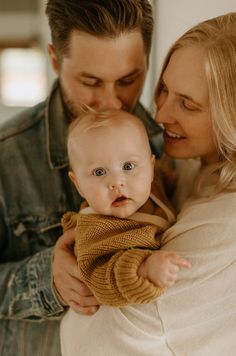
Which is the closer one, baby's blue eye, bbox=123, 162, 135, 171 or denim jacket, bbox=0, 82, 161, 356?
baby's blue eye, bbox=123, 162, 135, 171

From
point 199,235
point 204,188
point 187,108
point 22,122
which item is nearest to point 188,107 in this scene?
point 187,108

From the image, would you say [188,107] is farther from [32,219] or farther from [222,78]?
[32,219]

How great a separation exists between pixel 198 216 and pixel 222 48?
0.37m

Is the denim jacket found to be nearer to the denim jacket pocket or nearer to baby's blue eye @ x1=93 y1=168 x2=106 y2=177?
the denim jacket pocket

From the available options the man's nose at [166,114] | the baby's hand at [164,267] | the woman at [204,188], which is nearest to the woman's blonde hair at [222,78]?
the woman at [204,188]

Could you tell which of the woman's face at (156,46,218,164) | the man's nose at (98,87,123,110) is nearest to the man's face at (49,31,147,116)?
the man's nose at (98,87,123,110)

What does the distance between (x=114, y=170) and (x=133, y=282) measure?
0.24m

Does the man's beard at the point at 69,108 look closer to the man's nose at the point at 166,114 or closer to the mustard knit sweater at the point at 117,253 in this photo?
the man's nose at the point at 166,114

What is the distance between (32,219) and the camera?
1285mm

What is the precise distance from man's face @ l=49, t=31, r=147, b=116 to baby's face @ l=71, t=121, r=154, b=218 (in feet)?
0.76

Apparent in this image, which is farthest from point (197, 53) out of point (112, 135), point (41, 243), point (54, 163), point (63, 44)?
point (41, 243)

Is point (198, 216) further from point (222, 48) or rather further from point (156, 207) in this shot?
point (222, 48)

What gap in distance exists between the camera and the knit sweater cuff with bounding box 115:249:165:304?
83 centimetres

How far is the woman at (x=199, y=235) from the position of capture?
90 centimetres
